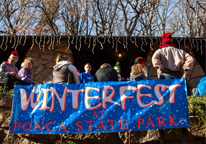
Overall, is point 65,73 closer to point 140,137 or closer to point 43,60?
point 140,137

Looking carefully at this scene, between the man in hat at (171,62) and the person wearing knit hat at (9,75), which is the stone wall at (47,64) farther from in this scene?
the man in hat at (171,62)

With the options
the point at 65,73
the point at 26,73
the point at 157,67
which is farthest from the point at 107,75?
the point at 26,73

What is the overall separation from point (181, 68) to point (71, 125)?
233 centimetres

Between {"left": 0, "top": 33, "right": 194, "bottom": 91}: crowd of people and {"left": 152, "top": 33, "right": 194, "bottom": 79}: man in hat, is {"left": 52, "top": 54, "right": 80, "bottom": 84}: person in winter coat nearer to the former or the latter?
{"left": 0, "top": 33, "right": 194, "bottom": 91}: crowd of people

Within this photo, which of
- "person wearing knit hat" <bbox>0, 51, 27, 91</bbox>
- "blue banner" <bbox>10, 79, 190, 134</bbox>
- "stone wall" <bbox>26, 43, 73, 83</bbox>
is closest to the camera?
"blue banner" <bbox>10, 79, 190, 134</bbox>

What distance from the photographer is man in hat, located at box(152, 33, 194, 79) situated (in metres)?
3.40

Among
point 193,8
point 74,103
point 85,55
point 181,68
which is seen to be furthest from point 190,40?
point 193,8

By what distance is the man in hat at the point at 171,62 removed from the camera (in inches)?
134

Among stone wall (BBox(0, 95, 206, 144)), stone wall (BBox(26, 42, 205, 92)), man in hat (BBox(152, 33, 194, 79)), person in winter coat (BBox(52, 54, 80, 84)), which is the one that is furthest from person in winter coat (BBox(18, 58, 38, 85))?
man in hat (BBox(152, 33, 194, 79))

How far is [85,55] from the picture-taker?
25.9 ft

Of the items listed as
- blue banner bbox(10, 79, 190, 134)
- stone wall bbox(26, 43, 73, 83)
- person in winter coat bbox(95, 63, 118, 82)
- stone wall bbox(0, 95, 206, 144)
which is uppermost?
stone wall bbox(26, 43, 73, 83)

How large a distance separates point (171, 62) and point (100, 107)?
5.48 feet

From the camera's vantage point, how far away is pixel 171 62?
11.4 feet

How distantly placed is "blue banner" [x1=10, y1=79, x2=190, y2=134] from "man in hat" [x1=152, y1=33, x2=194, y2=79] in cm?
53
